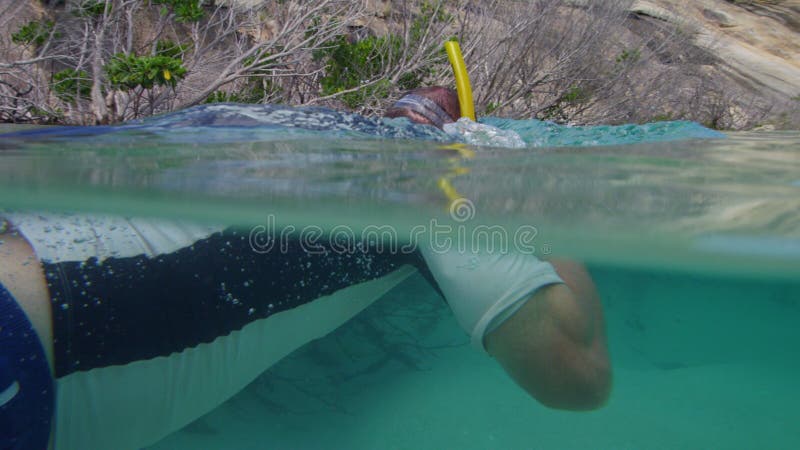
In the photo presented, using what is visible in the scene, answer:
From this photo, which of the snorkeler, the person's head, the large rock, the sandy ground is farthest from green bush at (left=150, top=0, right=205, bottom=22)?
the large rock

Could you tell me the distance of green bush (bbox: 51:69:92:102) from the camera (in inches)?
258

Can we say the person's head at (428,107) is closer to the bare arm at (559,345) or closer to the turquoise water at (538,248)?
the turquoise water at (538,248)

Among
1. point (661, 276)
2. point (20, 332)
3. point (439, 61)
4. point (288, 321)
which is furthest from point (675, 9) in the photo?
point (20, 332)

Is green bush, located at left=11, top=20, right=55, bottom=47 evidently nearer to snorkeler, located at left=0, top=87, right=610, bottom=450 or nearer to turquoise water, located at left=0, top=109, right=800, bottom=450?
Result: turquoise water, located at left=0, top=109, right=800, bottom=450

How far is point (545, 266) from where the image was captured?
197 centimetres

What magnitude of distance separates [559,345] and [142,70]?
5.71m

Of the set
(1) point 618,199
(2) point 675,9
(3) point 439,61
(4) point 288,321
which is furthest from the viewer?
(2) point 675,9

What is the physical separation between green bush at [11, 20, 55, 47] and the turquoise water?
404cm

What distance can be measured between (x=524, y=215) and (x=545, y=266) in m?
0.21

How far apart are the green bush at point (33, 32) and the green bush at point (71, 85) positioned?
0.52 meters

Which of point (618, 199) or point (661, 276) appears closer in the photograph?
point (618, 199)

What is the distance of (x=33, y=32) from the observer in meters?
6.56

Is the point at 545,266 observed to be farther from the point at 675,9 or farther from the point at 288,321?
the point at 675,9

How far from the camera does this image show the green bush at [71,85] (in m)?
6.55
